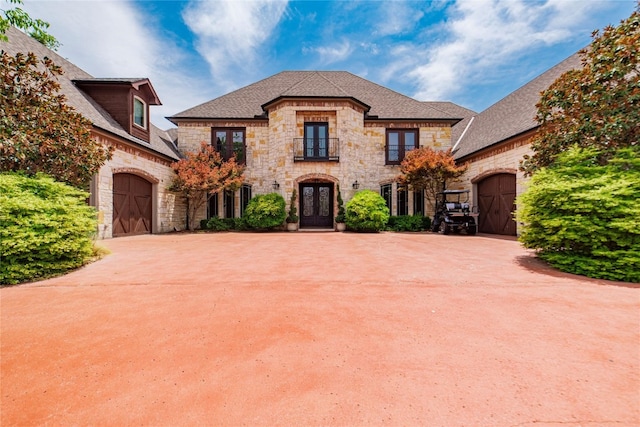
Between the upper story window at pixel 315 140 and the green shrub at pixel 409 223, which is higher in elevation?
the upper story window at pixel 315 140

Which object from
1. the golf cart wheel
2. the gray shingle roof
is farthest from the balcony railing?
the gray shingle roof

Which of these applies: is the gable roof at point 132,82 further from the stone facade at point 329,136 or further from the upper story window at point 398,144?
the upper story window at point 398,144

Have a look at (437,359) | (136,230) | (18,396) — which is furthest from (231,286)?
(136,230)

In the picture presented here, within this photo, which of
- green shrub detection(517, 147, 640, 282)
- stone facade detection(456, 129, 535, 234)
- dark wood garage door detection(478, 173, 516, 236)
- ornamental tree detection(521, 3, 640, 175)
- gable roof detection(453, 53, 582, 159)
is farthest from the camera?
dark wood garage door detection(478, 173, 516, 236)

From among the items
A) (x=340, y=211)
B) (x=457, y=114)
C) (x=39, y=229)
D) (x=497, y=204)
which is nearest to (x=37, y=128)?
(x=39, y=229)

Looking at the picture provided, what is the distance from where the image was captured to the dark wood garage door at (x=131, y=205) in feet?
34.4

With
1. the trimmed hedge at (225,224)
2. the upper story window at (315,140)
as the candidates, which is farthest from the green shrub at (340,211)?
the trimmed hedge at (225,224)

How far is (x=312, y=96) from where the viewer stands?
13.5 m

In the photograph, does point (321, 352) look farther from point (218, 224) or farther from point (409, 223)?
point (218, 224)

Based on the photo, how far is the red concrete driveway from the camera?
164 centimetres

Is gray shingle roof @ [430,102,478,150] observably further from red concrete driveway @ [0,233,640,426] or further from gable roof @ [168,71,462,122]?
red concrete driveway @ [0,233,640,426]

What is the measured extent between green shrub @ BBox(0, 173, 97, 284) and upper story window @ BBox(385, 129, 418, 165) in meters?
14.2

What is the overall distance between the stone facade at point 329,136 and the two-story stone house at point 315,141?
2.1 inches

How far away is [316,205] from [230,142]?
6.48 metres
